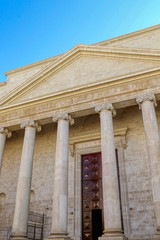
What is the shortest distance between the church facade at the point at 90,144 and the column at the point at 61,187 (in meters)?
0.04

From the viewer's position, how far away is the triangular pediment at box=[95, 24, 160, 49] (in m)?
15.8

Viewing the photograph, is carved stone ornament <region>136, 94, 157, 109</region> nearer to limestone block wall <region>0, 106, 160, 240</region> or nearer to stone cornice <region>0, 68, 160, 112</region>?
stone cornice <region>0, 68, 160, 112</region>

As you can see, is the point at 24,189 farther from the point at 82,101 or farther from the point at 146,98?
the point at 146,98

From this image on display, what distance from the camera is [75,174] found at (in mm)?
14656

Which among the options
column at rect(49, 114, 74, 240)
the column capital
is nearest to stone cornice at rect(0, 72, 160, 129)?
the column capital

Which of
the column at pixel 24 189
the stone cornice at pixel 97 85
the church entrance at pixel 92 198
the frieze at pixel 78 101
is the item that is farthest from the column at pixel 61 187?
the church entrance at pixel 92 198

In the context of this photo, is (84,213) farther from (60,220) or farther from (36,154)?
(36,154)

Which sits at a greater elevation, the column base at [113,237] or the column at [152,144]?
the column at [152,144]

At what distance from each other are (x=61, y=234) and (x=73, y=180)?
178 inches

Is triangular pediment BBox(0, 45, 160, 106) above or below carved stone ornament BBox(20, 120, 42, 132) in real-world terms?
above

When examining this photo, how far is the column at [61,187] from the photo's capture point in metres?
10.4

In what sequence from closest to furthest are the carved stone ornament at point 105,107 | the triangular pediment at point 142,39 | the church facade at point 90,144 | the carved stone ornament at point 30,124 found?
1. the church facade at point 90,144
2. the carved stone ornament at point 105,107
3. the carved stone ornament at point 30,124
4. the triangular pediment at point 142,39

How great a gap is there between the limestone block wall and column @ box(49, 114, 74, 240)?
9.75ft

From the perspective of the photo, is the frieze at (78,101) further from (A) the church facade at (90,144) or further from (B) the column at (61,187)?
(B) the column at (61,187)
